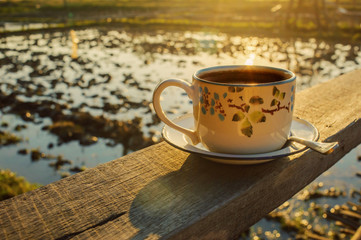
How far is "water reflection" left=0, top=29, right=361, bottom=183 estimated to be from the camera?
3873 millimetres

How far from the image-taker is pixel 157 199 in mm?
610

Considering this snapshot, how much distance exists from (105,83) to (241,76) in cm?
561

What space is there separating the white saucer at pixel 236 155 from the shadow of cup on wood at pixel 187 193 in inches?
1.0

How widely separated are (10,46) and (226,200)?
11484 millimetres

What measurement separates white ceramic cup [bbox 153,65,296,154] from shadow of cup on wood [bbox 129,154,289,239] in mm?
43

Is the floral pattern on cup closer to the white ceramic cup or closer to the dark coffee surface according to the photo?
the white ceramic cup

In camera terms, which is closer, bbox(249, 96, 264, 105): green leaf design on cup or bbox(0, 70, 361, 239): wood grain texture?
bbox(0, 70, 361, 239): wood grain texture

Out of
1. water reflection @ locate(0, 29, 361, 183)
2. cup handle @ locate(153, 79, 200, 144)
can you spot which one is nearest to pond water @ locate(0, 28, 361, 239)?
water reflection @ locate(0, 29, 361, 183)

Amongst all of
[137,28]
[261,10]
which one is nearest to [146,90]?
[137,28]

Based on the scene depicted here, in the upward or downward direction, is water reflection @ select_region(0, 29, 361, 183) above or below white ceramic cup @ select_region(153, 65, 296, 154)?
below

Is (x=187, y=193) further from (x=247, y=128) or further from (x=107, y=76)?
(x=107, y=76)

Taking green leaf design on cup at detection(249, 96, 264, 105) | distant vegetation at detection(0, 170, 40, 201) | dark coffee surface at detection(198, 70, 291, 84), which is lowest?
distant vegetation at detection(0, 170, 40, 201)

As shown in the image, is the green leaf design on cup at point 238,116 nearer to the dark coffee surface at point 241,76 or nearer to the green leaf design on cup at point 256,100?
the green leaf design on cup at point 256,100

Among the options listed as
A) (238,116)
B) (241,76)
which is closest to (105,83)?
(241,76)
